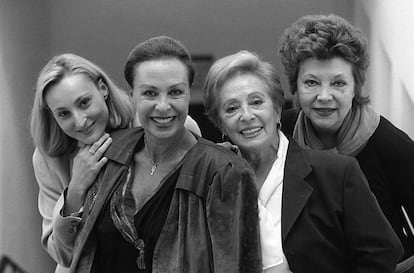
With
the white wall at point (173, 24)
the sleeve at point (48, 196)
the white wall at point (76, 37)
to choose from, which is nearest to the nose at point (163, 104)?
the sleeve at point (48, 196)

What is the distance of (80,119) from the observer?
3.24 metres

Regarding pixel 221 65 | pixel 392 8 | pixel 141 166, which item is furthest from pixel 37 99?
pixel 392 8

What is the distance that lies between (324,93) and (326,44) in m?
0.18

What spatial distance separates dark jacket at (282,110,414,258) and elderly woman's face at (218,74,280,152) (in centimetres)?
43

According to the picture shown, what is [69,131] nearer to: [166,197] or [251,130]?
[166,197]

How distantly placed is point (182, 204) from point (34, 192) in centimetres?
359

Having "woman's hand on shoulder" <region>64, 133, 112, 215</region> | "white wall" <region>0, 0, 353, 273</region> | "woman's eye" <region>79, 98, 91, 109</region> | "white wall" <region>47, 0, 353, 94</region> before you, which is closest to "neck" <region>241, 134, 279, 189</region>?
"woman's hand on shoulder" <region>64, 133, 112, 215</region>

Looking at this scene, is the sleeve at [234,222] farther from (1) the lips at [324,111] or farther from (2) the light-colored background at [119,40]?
(2) the light-colored background at [119,40]

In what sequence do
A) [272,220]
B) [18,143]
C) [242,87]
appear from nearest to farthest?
1. [272,220]
2. [242,87]
3. [18,143]

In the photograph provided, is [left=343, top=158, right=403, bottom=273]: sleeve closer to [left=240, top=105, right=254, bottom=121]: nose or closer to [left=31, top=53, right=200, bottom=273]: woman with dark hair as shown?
[left=240, top=105, right=254, bottom=121]: nose

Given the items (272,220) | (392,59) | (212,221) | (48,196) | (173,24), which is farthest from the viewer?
(173,24)

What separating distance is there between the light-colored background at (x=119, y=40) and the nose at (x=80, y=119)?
2.24 metres

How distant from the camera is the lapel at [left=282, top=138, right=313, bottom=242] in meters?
2.91

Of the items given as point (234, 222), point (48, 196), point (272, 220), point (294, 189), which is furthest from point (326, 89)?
point (48, 196)
